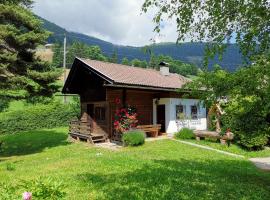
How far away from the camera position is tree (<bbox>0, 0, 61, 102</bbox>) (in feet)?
56.5

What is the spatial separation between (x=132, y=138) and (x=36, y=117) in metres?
18.2

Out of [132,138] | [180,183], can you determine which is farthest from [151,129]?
[180,183]

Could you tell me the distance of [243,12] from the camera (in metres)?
5.57

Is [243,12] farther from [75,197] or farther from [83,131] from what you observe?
[83,131]

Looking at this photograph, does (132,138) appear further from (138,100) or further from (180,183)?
(180,183)

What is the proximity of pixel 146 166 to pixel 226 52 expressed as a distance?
5942 mm

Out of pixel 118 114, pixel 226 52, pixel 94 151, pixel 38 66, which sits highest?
pixel 38 66

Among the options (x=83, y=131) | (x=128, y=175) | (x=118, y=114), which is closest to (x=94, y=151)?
(x=118, y=114)

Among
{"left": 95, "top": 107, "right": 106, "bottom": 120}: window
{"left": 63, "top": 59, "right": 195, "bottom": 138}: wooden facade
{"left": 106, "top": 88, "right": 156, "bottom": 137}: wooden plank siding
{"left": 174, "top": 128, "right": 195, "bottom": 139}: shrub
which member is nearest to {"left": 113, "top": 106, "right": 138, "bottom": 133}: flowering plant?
{"left": 63, "top": 59, "right": 195, "bottom": 138}: wooden facade

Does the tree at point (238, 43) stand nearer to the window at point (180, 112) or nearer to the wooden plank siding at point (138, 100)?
the wooden plank siding at point (138, 100)

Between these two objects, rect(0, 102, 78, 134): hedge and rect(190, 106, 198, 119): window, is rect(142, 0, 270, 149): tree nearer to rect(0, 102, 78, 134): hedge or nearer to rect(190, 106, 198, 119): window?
rect(190, 106, 198, 119): window

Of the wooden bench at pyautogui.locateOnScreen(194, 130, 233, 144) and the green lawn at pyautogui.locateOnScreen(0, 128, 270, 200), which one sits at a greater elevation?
the wooden bench at pyautogui.locateOnScreen(194, 130, 233, 144)

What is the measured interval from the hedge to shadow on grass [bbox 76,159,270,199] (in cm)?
2357

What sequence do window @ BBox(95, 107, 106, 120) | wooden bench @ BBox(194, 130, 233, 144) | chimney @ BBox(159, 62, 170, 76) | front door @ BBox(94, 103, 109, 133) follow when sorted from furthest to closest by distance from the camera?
chimney @ BBox(159, 62, 170, 76), window @ BBox(95, 107, 106, 120), front door @ BBox(94, 103, 109, 133), wooden bench @ BBox(194, 130, 233, 144)
